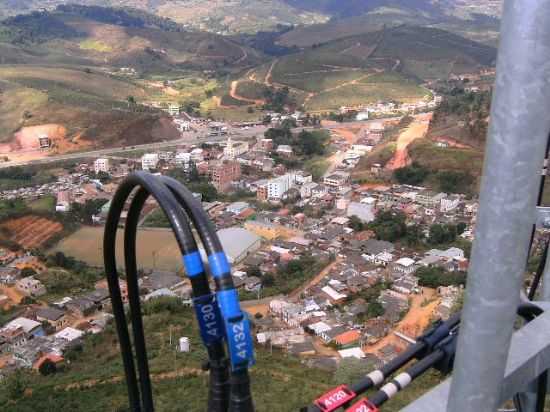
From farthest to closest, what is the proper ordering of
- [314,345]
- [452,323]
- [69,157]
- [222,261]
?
[69,157], [314,345], [452,323], [222,261]

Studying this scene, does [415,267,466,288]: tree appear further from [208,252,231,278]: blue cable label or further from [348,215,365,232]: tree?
[208,252,231,278]: blue cable label

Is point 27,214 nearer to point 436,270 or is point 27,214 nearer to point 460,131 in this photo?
point 436,270

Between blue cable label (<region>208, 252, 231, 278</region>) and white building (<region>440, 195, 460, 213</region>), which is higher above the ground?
blue cable label (<region>208, 252, 231, 278</region>)

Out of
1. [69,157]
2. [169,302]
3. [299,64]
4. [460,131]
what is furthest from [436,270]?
[299,64]

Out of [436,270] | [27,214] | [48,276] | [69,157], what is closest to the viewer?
[436,270]

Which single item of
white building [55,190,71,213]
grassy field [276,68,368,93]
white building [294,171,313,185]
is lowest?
white building [55,190,71,213]

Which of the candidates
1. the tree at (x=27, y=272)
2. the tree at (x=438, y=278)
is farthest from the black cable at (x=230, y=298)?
the tree at (x=27, y=272)

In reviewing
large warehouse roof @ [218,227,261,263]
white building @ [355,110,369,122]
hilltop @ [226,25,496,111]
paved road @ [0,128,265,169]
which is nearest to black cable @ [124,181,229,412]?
large warehouse roof @ [218,227,261,263]

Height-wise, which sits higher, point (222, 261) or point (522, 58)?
point (522, 58)
